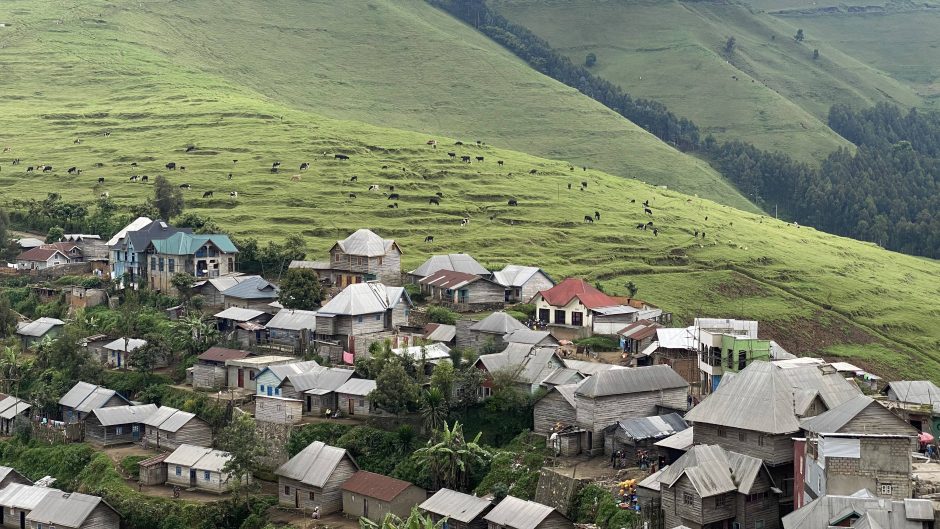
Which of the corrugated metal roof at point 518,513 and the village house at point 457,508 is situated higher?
the corrugated metal roof at point 518,513

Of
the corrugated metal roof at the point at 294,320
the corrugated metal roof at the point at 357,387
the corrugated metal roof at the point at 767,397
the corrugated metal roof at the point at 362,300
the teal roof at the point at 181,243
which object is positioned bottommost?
the corrugated metal roof at the point at 357,387

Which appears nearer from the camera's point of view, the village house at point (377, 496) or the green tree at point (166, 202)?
the village house at point (377, 496)

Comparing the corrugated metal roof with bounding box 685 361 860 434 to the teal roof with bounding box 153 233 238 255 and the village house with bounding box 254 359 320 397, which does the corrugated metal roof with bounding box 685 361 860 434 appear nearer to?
the village house with bounding box 254 359 320 397

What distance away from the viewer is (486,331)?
7975 centimetres

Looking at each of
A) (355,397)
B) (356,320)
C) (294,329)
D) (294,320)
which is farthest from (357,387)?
(294,320)

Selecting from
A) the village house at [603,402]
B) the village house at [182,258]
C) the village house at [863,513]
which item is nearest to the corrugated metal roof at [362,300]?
the village house at [182,258]

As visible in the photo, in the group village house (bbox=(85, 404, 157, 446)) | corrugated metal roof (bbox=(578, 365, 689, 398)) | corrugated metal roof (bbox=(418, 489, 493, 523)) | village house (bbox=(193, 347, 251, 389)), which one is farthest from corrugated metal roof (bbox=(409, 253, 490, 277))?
corrugated metal roof (bbox=(418, 489, 493, 523))

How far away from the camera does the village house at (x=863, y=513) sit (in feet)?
146

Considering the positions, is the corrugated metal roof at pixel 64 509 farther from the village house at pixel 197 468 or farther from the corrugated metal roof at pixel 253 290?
the corrugated metal roof at pixel 253 290

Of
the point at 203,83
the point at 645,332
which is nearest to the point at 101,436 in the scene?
the point at 645,332

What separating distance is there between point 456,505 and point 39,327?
153 feet

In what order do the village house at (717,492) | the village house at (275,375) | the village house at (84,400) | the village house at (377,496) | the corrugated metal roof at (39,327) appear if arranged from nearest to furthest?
the village house at (717,492) → the village house at (377,496) → the village house at (275,375) → the village house at (84,400) → the corrugated metal roof at (39,327)

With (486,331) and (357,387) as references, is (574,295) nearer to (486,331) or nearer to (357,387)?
(486,331)

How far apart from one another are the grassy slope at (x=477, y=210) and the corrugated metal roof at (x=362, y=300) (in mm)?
22270
